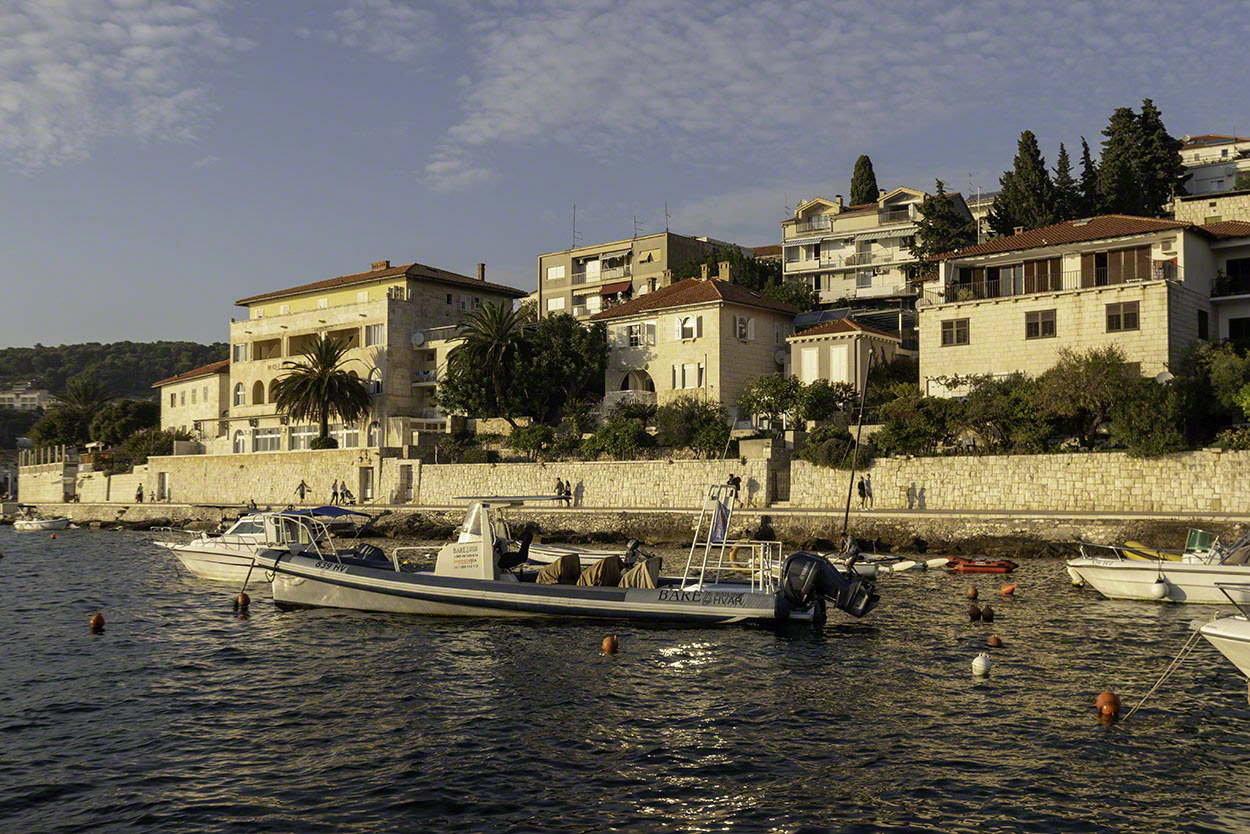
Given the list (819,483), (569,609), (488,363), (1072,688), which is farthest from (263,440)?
(1072,688)

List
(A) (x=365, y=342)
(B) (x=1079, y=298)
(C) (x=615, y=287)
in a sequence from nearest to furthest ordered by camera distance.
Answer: (B) (x=1079, y=298) → (A) (x=365, y=342) → (C) (x=615, y=287)

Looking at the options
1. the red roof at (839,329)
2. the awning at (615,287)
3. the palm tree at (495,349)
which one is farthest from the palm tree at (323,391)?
the red roof at (839,329)

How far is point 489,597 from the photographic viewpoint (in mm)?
24734

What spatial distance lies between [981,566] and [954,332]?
71.4 ft

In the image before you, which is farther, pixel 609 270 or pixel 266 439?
pixel 609 270

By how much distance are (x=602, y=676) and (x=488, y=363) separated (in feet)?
150

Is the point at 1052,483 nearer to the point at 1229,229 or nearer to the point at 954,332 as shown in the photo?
the point at 954,332

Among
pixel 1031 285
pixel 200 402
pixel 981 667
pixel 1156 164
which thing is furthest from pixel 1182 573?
pixel 200 402

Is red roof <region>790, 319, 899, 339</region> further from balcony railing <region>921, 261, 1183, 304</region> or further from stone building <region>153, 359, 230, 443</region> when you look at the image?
stone building <region>153, 359, 230, 443</region>

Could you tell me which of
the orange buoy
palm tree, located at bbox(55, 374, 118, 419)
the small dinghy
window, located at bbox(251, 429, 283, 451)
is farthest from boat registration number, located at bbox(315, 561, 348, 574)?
palm tree, located at bbox(55, 374, 118, 419)

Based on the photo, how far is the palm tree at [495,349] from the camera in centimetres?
6350

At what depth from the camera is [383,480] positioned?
6394 cm

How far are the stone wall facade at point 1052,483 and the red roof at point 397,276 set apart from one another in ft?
121

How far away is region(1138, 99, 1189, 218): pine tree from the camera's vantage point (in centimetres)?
6725
